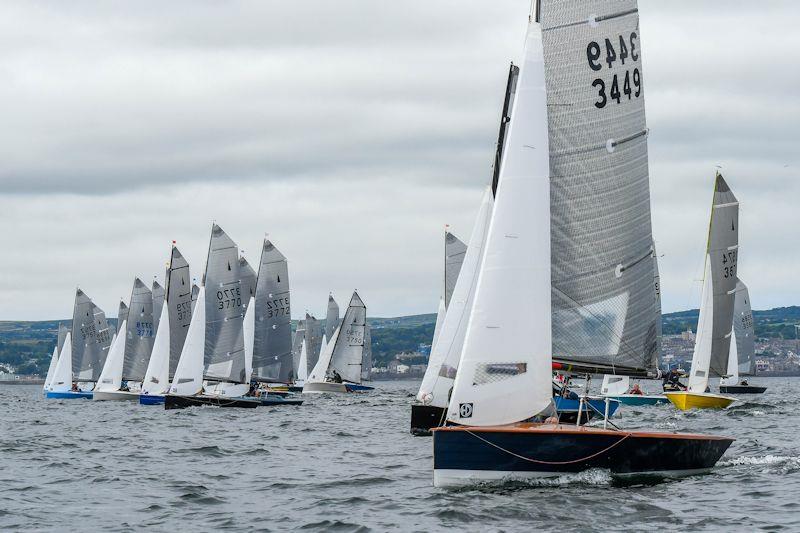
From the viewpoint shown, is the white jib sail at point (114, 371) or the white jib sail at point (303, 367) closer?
the white jib sail at point (114, 371)

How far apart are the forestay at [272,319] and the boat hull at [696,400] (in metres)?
27.4

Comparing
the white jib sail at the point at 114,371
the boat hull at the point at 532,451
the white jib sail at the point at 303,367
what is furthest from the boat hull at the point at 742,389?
the boat hull at the point at 532,451

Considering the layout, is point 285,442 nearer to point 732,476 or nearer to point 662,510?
point 732,476

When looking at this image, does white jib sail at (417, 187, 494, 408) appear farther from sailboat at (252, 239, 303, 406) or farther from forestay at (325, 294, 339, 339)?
forestay at (325, 294, 339, 339)

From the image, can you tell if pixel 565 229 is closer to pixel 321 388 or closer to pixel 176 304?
pixel 176 304

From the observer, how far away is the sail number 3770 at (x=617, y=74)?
24656 millimetres

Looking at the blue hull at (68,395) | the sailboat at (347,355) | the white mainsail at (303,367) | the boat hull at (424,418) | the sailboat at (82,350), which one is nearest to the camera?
the boat hull at (424,418)

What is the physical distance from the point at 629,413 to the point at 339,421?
11.6 m

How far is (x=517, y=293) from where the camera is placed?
2247 cm

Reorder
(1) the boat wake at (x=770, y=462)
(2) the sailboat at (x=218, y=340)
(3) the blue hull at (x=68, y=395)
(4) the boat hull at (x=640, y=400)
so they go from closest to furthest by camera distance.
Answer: (1) the boat wake at (x=770, y=462)
(4) the boat hull at (x=640, y=400)
(2) the sailboat at (x=218, y=340)
(3) the blue hull at (x=68, y=395)

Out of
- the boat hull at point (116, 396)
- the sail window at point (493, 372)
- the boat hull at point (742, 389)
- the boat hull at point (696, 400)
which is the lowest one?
the sail window at point (493, 372)

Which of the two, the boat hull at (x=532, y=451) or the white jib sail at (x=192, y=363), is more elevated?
the white jib sail at (x=192, y=363)

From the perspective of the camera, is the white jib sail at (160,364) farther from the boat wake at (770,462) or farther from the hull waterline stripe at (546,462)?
the hull waterline stripe at (546,462)

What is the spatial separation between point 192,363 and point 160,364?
25.0 feet
